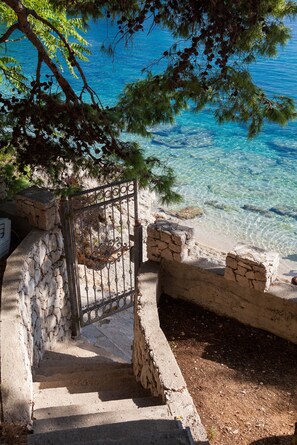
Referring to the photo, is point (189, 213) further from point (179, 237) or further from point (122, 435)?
point (122, 435)

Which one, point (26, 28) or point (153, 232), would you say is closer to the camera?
point (26, 28)

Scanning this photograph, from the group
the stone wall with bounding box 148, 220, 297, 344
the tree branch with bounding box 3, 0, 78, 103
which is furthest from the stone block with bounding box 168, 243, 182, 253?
the tree branch with bounding box 3, 0, 78, 103

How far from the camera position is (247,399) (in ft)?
14.3

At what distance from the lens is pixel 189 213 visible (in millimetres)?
16234

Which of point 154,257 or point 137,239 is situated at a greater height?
point 154,257

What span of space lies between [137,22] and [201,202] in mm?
12476

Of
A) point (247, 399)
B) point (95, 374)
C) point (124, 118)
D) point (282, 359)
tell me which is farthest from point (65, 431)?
point (124, 118)

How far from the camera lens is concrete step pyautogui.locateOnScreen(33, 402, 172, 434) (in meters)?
3.20

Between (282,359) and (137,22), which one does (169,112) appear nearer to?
(137,22)

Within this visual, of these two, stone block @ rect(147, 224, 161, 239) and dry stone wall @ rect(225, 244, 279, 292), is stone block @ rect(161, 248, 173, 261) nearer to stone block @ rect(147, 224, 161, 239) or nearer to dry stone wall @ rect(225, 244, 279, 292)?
stone block @ rect(147, 224, 161, 239)

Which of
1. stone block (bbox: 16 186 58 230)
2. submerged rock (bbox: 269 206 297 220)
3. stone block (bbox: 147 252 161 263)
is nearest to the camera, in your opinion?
stone block (bbox: 147 252 161 263)

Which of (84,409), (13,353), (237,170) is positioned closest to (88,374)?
(13,353)

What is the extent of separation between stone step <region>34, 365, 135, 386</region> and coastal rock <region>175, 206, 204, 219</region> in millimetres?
10505

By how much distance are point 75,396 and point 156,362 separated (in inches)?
35.9
